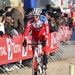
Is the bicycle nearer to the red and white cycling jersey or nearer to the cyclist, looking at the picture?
the cyclist

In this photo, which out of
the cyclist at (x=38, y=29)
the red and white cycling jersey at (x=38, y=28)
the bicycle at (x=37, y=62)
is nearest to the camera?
the cyclist at (x=38, y=29)

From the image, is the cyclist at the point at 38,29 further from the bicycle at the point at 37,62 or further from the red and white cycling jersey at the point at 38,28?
the bicycle at the point at 37,62

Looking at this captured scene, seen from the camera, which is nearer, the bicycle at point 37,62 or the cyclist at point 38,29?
the cyclist at point 38,29

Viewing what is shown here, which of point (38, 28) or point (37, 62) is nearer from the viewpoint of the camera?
point (38, 28)

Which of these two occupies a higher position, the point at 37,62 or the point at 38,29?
the point at 38,29

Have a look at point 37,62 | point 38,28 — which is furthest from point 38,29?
point 37,62

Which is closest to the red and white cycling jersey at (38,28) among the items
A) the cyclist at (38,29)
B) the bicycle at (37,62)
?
the cyclist at (38,29)

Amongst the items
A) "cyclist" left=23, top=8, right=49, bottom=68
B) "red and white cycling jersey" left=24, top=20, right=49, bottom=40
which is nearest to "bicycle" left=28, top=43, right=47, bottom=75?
"cyclist" left=23, top=8, right=49, bottom=68

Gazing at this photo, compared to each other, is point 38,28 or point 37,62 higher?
point 38,28

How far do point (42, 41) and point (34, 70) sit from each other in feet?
3.10

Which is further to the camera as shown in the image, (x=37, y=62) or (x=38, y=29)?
(x=37, y=62)

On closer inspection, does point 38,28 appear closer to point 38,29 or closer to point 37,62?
point 38,29

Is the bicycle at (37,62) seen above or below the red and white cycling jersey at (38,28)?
below

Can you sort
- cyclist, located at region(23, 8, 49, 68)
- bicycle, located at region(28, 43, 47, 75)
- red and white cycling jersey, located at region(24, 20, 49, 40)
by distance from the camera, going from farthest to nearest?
bicycle, located at region(28, 43, 47, 75) < red and white cycling jersey, located at region(24, 20, 49, 40) < cyclist, located at region(23, 8, 49, 68)
